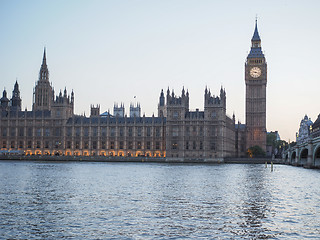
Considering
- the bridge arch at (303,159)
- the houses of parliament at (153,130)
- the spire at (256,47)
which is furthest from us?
the spire at (256,47)

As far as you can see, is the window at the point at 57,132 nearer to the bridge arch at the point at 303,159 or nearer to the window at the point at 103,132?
the window at the point at 103,132

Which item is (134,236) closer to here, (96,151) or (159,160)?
(159,160)

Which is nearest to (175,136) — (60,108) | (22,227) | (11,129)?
(60,108)

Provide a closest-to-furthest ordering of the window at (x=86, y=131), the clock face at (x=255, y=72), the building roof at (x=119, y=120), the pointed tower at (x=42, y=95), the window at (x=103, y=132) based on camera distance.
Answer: the building roof at (x=119, y=120) → the window at (x=103, y=132) → the window at (x=86, y=131) → the clock face at (x=255, y=72) → the pointed tower at (x=42, y=95)

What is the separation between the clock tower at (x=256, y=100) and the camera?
6319 inches

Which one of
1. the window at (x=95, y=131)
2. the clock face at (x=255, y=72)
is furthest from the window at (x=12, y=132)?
the clock face at (x=255, y=72)

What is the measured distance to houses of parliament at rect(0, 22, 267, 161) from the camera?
5620 inches

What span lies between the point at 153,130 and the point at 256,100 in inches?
1515

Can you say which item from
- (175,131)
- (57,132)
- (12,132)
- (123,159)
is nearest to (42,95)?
(12,132)

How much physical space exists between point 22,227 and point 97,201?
10.5m

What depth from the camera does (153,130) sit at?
149 m

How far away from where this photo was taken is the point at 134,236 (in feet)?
76.0

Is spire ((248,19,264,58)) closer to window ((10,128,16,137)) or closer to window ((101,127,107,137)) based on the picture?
window ((101,127,107,137))

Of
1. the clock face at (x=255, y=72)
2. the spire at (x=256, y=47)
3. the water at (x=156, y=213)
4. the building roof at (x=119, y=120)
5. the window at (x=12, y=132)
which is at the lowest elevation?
the water at (x=156, y=213)
